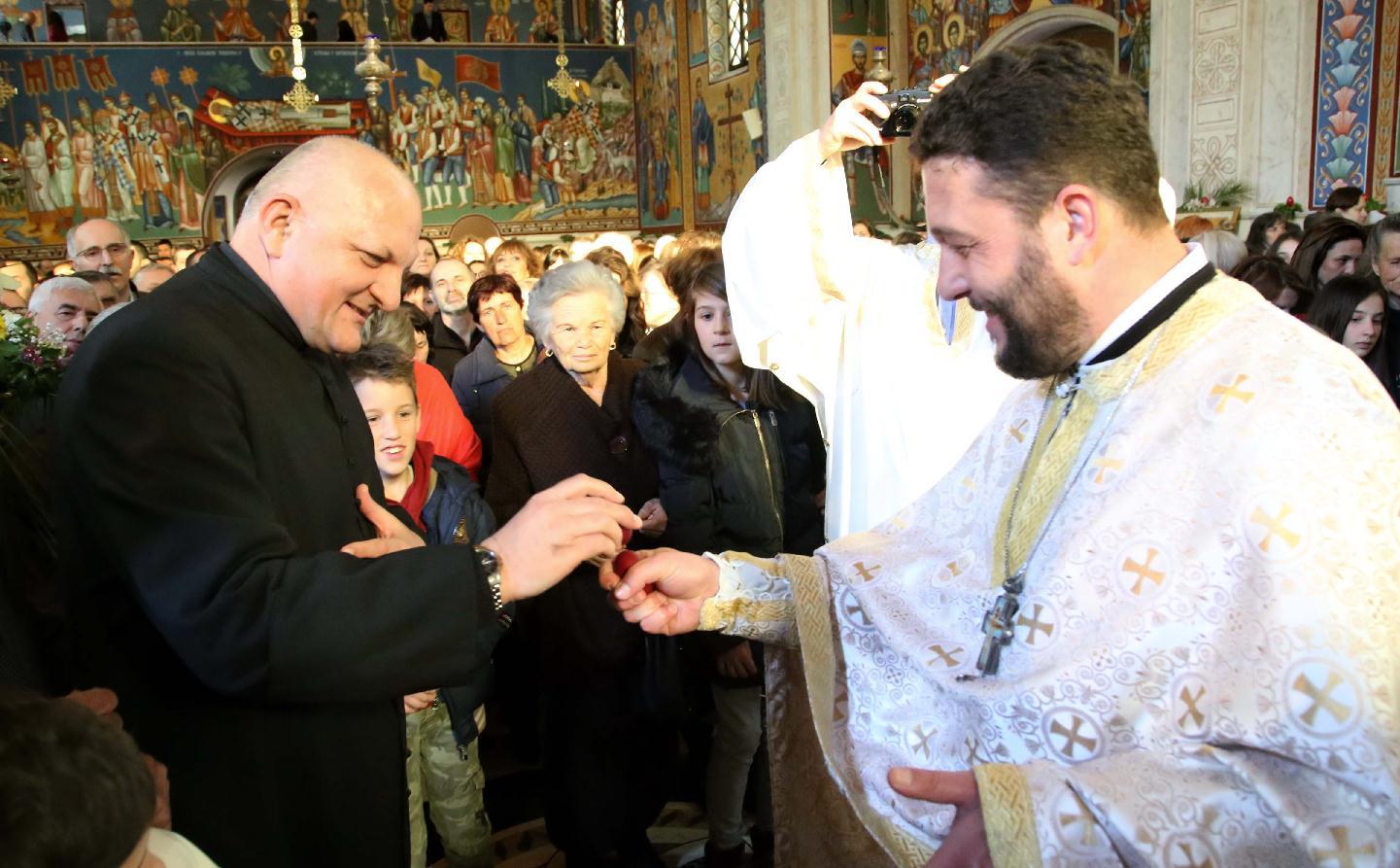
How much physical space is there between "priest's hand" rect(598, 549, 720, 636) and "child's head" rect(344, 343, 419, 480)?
1314 millimetres

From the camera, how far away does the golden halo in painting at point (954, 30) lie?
1209 cm

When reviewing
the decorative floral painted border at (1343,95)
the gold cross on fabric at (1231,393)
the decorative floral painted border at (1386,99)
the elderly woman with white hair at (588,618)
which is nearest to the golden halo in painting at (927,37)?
the decorative floral painted border at (1343,95)

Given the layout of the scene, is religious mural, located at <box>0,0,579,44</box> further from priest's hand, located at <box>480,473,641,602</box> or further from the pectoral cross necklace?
the pectoral cross necklace

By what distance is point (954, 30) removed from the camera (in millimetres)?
12266

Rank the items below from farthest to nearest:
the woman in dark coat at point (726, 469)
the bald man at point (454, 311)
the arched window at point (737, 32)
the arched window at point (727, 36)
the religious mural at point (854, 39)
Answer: the arched window at point (727, 36), the arched window at point (737, 32), the religious mural at point (854, 39), the bald man at point (454, 311), the woman in dark coat at point (726, 469)

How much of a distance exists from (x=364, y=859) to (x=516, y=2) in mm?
23641

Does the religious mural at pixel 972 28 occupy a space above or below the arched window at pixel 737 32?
below

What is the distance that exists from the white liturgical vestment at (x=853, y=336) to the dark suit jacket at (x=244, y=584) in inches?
50.1

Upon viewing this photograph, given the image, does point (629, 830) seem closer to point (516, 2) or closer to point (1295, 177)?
point (1295, 177)

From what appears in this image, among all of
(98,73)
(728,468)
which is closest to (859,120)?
(728,468)

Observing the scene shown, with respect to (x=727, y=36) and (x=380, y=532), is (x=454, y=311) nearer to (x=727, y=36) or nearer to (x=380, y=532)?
(x=380, y=532)

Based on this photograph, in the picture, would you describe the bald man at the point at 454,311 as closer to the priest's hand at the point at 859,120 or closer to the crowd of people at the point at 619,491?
the crowd of people at the point at 619,491

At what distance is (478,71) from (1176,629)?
20.6 meters

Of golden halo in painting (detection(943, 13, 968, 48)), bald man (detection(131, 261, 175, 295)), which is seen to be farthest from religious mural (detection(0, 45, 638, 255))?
bald man (detection(131, 261, 175, 295))
